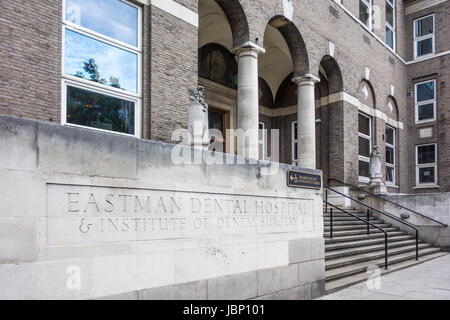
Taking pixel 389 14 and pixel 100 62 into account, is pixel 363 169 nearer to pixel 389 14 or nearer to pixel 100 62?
pixel 389 14

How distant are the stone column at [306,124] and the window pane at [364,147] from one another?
4607 mm

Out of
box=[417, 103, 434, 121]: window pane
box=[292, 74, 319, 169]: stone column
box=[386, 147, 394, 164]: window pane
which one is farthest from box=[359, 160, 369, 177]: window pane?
box=[417, 103, 434, 121]: window pane

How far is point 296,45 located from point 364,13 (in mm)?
7037

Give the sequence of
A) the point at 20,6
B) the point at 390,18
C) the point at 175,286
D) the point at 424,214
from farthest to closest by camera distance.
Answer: the point at 390,18 → the point at 424,214 → the point at 20,6 → the point at 175,286

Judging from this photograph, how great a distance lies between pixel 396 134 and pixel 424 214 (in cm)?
797

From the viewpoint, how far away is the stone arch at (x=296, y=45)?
13484 millimetres

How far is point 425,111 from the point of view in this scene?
853 inches

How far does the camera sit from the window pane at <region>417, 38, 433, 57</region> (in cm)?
2164

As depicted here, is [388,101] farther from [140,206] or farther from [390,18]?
[140,206]

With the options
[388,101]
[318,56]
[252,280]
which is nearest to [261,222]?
[252,280]

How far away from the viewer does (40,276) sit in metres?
3.35

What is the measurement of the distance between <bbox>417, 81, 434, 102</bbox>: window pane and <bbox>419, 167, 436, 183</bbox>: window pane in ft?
13.1

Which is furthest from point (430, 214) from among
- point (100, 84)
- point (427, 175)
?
point (100, 84)

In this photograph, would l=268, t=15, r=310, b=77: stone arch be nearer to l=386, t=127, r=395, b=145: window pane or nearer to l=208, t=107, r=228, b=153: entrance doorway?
l=208, t=107, r=228, b=153: entrance doorway
